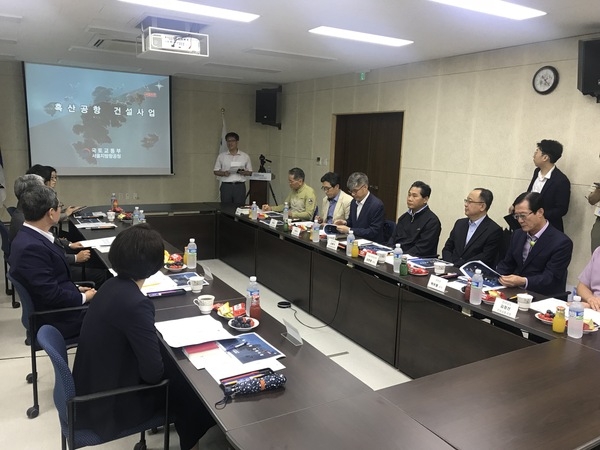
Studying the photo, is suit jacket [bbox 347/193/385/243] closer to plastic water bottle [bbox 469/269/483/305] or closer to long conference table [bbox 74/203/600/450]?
long conference table [bbox 74/203/600/450]

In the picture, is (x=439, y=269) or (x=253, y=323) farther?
(x=439, y=269)

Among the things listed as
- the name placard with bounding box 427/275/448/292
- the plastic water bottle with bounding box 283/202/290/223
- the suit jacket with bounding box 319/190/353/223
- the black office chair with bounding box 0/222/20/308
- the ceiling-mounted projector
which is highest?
the ceiling-mounted projector

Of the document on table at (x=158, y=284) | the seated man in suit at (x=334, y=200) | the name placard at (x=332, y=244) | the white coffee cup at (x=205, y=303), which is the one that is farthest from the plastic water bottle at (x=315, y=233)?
the white coffee cup at (x=205, y=303)

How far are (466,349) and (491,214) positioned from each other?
2.66 metres

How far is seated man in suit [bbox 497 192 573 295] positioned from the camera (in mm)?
2746

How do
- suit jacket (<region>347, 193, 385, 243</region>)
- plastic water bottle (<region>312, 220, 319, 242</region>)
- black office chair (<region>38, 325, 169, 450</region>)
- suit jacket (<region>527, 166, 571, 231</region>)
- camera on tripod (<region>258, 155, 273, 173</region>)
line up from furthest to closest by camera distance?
1. camera on tripod (<region>258, 155, 273, 173</region>)
2. suit jacket (<region>347, 193, 385, 243</region>)
3. suit jacket (<region>527, 166, 571, 231</region>)
4. plastic water bottle (<region>312, 220, 319, 242</region>)
5. black office chair (<region>38, 325, 169, 450</region>)

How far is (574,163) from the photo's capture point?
162 inches

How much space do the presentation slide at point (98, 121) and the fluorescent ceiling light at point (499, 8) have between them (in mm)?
5527

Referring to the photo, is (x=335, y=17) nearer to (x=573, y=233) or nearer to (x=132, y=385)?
(x=573, y=233)

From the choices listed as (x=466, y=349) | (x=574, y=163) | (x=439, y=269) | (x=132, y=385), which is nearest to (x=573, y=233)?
(x=574, y=163)

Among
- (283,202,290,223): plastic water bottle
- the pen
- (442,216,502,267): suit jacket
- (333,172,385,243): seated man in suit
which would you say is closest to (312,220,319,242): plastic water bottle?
(333,172,385,243): seated man in suit

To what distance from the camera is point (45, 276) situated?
228cm

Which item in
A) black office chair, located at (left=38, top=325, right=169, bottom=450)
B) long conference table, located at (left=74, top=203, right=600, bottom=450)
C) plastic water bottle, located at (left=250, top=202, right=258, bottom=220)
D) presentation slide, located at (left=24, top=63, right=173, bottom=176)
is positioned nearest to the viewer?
long conference table, located at (left=74, top=203, right=600, bottom=450)

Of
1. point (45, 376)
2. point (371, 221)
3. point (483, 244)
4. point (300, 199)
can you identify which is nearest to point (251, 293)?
point (45, 376)
